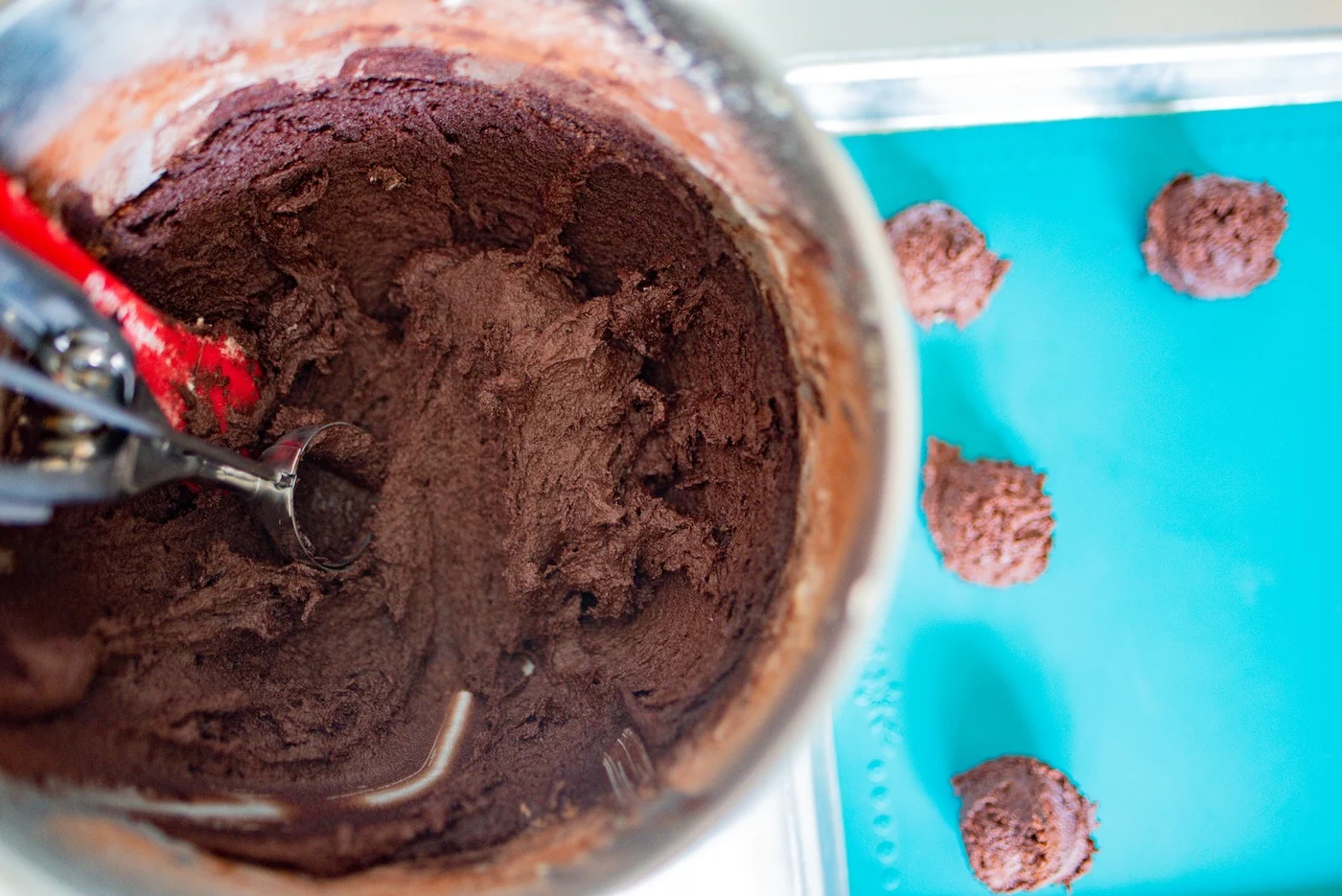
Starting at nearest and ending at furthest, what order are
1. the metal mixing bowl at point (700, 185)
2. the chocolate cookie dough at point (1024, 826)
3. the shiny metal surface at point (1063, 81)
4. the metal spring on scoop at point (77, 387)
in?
the metal mixing bowl at point (700, 185) < the metal spring on scoop at point (77, 387) < the chocolate cookie dough at point (1024, 826) < the shiny metal surface at point (1063, 81)

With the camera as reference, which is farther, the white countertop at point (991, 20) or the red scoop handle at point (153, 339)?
the white countertop at point (991, 20)

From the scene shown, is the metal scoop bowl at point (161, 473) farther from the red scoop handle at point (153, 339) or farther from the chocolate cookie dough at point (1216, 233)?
the chocolate cookie dough at point (1216, 233)

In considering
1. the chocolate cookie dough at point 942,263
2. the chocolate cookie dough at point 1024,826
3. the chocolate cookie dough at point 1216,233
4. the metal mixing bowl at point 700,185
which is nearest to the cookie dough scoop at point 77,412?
the metal mixing bowl at point 700,185

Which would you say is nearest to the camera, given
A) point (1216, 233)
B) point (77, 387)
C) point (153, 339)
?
point (77, 387)

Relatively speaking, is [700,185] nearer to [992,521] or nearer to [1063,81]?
[992,521]

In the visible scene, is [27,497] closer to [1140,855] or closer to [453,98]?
[453,98]

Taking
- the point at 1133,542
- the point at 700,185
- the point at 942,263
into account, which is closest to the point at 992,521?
the point at 1133,542

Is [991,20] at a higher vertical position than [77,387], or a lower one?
higher
